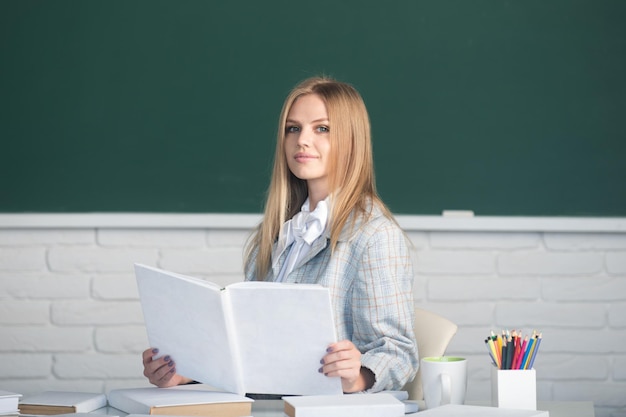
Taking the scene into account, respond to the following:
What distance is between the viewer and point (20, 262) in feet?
7.72

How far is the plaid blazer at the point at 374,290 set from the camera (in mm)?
1486

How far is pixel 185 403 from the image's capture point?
120cm

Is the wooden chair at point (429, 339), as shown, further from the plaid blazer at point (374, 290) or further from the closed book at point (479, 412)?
the closed book at point (479, 412)

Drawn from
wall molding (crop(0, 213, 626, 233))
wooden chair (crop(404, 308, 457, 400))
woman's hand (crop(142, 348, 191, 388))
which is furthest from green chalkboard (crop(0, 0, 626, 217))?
woman's hand (crop(142, 348, 191, 388))

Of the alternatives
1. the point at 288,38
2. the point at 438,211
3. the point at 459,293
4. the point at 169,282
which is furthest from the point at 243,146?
the point at 169,282

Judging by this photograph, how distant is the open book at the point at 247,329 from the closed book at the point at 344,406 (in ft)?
0.39

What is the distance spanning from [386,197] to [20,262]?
101cm

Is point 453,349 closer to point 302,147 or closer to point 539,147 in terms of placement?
point 539,147

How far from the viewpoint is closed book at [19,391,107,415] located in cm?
123

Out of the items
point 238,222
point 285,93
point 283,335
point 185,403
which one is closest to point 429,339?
point 283,335

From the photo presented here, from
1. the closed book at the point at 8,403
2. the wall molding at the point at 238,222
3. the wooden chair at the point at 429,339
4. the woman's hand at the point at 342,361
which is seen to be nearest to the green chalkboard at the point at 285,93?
the wall molding at the point at 238,222

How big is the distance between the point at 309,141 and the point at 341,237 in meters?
0.20

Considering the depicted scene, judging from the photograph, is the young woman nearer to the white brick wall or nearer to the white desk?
the white desk

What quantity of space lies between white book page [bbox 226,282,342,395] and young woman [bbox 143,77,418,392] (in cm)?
12
